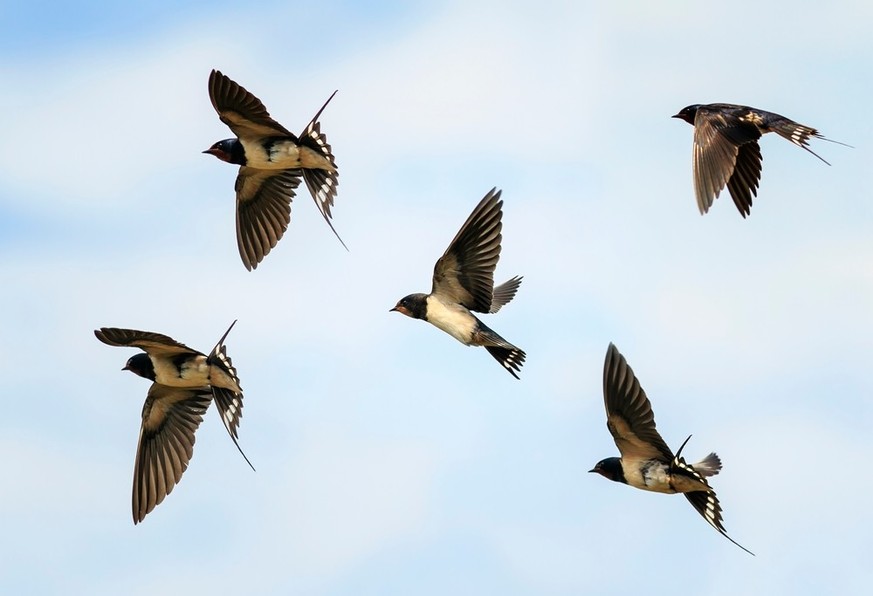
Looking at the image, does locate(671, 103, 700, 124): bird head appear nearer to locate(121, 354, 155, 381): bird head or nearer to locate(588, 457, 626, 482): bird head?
locate(588, 457, 626, 482): bird head

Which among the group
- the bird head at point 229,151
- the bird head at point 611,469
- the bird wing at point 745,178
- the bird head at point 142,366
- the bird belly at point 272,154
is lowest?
the bird head at point 142,366

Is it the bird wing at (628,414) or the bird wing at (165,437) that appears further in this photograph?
the bird wing at (165,437)

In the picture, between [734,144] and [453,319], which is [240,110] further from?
[734,144]

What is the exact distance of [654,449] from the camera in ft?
29.5

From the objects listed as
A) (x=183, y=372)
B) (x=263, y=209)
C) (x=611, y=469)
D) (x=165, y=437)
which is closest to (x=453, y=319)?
(x=611, y=469)

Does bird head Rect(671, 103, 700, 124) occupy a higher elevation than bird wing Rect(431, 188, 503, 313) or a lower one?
higher

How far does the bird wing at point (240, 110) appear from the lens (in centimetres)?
985

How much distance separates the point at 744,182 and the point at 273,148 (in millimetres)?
2859

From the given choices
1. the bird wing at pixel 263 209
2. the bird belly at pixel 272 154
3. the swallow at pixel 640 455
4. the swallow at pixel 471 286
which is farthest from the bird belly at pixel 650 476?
the bird wing at pixel 263 209

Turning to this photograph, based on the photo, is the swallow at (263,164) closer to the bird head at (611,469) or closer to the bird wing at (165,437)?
the bird wing at (165,437)

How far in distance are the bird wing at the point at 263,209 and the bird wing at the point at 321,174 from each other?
2.10 ft

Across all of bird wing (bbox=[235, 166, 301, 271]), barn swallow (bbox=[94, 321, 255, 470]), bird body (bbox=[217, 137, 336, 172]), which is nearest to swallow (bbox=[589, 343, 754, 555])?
barn swallow (bbox=[94, 321, 255, 470])

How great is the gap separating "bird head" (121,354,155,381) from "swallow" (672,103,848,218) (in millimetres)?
3252

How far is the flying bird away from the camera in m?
9.52
